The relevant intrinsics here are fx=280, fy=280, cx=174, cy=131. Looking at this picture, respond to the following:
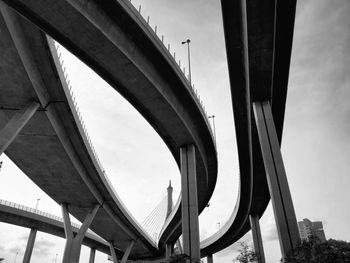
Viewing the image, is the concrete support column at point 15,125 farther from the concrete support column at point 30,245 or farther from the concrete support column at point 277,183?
the concrete support column at point 30,245

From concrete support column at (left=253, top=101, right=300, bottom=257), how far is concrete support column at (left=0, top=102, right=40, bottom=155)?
53.5 feet

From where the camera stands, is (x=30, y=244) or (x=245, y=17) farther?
(x=30, y=244)

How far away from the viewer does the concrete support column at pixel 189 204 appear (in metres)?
21.7

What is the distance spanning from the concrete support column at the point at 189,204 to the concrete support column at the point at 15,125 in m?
12.7

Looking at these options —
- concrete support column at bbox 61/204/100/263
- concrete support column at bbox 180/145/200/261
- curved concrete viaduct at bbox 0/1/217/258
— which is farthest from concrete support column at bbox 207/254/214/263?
concrete support column at bbox 180/145/200/261

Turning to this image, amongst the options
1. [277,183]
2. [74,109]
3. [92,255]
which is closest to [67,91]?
[74,109]

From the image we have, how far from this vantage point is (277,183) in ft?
56.1

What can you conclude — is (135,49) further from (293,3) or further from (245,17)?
(293,3)

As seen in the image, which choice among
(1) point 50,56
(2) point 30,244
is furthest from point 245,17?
(2) point 30,244

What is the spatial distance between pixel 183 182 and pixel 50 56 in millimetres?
14434

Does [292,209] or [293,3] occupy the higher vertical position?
[293,3]

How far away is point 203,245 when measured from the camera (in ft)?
194

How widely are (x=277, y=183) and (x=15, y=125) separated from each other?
1819cm

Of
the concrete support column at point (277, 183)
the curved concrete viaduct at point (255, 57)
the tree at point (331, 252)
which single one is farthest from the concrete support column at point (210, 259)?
the tree at point (331, 252)
